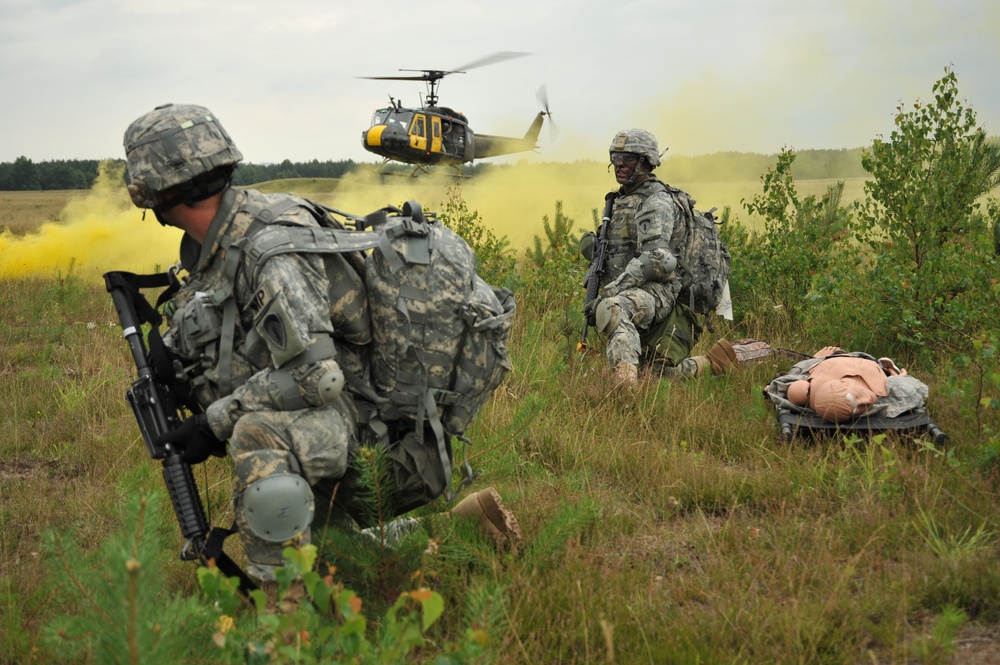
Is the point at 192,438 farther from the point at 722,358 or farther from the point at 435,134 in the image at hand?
the point at 435,134

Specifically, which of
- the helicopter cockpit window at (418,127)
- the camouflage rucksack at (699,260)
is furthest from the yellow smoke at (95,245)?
the camouflage rucksack at (699,260)

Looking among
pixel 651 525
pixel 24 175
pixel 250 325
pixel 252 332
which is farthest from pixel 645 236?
pixel 24 175

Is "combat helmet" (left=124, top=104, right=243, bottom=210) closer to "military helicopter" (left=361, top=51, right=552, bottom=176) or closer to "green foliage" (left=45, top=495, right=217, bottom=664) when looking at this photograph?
"green foliage" (left=45, top=495, right=217, bottom=664)

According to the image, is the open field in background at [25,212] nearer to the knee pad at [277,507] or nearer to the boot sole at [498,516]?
the boot sole at [498,516]

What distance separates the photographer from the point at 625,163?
7.51 metres

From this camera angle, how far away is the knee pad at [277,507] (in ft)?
10.6

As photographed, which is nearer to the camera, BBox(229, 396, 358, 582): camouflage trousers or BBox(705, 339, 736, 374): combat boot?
BBox(229, 396, 358, 582): camouflage trousers

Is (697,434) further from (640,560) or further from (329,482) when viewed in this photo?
(329,482)

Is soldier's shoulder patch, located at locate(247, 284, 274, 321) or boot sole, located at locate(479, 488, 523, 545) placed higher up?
soldier's shoulder patch, located at locate(247, 284, 274, 321)

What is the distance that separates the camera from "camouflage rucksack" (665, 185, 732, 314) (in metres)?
7.54

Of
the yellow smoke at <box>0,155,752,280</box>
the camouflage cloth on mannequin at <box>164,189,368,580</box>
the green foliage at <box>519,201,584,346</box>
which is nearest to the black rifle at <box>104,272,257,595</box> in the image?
the camouflage cloth on mannequin at <box>164,189,368,580</box>

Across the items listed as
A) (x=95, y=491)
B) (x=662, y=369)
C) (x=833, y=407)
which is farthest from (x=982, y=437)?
(x=95, y=491)

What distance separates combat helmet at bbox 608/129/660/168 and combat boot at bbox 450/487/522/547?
4268 millimetres

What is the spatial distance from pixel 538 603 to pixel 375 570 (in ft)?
2.02
